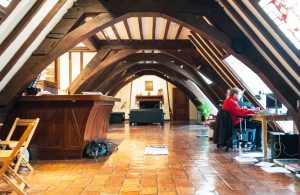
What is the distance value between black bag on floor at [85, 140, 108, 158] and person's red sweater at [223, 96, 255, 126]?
7.81 feet

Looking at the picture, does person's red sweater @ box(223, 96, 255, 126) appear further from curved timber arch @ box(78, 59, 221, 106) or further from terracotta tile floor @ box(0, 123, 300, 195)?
curved timber arch @ box(78, 59, 221, 106)

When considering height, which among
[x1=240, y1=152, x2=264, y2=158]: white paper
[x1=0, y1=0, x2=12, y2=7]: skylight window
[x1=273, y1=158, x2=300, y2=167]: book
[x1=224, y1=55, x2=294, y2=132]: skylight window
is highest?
[x1=0, y1=0, x2=12, y2=7]: skylight window

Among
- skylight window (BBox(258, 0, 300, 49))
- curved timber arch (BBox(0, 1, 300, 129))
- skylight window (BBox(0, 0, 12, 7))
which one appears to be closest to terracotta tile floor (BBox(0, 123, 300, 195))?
curved timber arch (BBox(0, 1, 300, 129))

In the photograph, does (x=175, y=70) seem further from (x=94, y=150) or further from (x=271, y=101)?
(x=94, y=150)

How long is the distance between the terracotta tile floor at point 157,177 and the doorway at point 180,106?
1416cm

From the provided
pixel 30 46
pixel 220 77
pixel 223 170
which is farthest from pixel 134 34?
pixel 223 170

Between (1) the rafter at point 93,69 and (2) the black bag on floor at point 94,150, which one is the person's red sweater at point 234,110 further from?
(1) the rafter at point 93,69

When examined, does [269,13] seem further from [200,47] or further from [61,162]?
[200,47]

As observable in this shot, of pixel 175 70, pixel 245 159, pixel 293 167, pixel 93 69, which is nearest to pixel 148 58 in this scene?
pixel 175 70

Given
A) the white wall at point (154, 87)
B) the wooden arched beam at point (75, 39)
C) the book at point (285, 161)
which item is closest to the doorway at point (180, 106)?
the white wall at point (154, 87)

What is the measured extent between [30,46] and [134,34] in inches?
166

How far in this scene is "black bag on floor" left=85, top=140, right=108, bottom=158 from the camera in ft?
16.9

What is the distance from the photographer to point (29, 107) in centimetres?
514

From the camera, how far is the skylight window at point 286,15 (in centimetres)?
359
